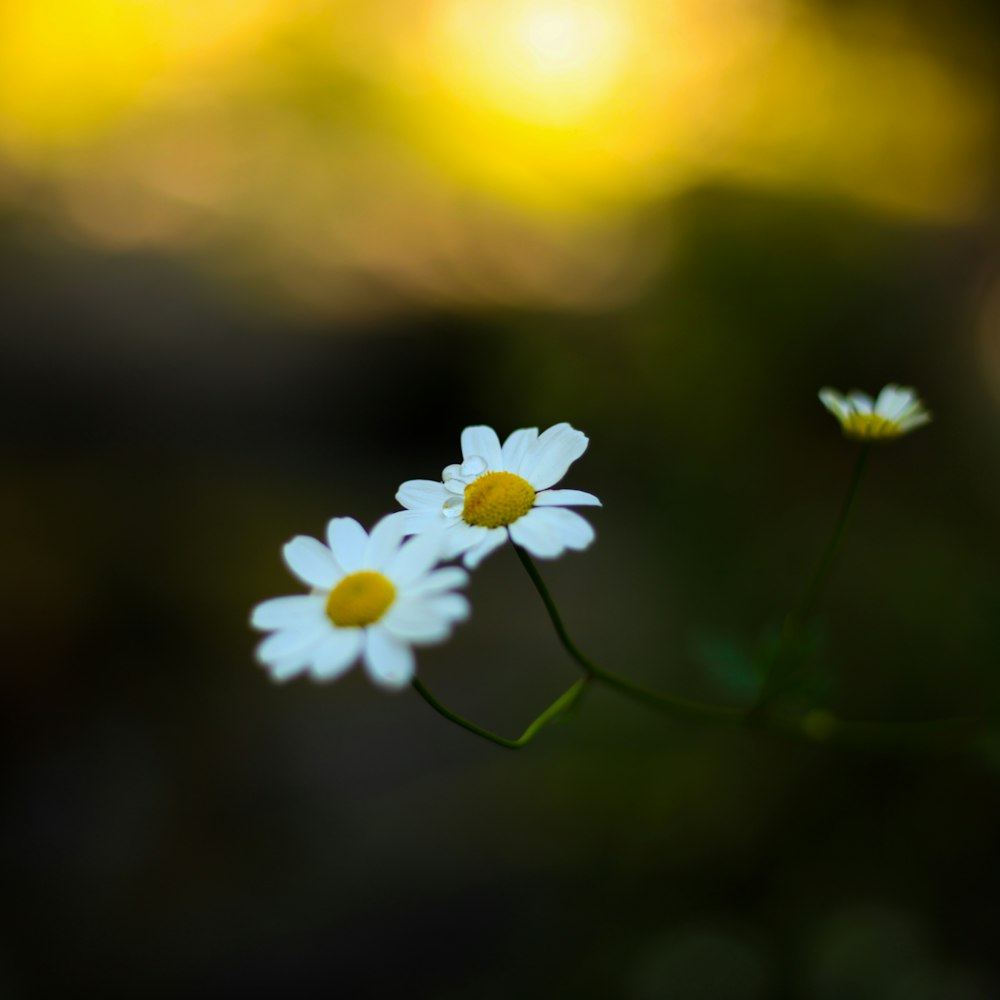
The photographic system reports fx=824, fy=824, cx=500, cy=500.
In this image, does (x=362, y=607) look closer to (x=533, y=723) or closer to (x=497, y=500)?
(x=497, y=500)

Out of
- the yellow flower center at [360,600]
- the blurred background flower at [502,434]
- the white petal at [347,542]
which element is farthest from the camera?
the blurred background flower at [502,434]

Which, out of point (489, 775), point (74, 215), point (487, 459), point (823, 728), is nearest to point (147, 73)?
point (74, 215)

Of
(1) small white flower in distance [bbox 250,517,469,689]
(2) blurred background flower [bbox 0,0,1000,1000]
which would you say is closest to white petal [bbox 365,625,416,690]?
(1) small white flower in distance [bbox 250,517,469,689]

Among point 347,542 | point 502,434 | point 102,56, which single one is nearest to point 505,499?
point 347,542

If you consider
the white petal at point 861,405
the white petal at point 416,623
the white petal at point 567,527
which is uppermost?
the white petal at point 861,405

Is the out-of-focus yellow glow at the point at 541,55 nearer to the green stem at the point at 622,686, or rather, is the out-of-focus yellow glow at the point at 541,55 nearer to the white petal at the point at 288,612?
the green stem at the point at 622,686

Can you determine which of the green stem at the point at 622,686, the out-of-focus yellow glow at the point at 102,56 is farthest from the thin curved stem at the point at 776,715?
the out-of-focus yellow glow at the point at 102,56
